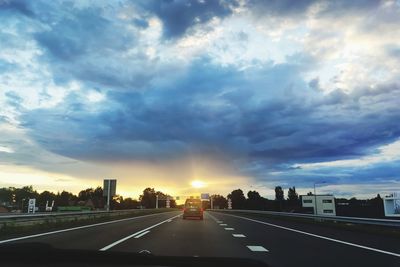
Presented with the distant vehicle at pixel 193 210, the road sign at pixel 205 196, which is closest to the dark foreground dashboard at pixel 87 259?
the distant vehicle at pixel 193 210

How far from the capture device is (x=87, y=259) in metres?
5.18

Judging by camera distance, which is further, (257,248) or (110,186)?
(110,186)

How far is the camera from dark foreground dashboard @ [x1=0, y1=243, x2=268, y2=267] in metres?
4.99

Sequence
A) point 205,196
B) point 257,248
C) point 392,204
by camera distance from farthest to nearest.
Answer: point 205,196 < point 392,204 < point 257,248

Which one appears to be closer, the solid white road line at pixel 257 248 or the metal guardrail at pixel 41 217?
the solid white road line at pixel 257 248

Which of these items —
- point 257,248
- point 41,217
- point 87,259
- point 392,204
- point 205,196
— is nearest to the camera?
point 87,259

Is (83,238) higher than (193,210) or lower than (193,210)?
lower

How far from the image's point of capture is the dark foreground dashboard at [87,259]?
197 inches

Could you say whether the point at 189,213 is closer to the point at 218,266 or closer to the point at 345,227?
the point at 345,227

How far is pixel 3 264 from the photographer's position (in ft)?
16.5

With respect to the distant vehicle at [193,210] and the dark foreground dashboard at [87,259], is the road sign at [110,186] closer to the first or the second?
the distant vehicle at [193,210]

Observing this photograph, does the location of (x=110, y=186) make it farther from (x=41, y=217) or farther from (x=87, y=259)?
(x=87, y=259)

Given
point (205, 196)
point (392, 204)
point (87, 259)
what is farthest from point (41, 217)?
point (205, 196)

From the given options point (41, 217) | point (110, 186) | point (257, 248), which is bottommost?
point (257, 248)
